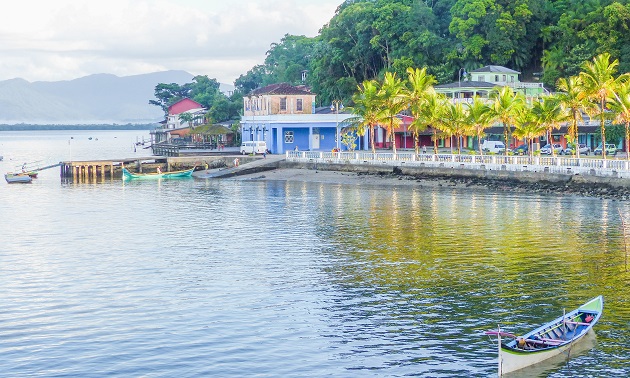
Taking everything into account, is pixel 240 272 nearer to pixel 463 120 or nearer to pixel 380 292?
pixel 380 292

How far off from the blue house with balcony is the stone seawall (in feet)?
44.8

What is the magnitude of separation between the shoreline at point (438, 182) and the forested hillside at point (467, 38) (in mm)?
39326

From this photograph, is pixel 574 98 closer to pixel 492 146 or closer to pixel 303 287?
pixel 492 146

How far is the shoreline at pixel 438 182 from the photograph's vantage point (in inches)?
2741

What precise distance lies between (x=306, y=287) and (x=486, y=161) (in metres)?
49.0

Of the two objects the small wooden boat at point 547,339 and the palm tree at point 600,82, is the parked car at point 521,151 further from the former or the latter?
the small wooden boat at point 547,339

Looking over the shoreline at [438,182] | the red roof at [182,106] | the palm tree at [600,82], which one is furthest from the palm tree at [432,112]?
the red roof at [182,106]

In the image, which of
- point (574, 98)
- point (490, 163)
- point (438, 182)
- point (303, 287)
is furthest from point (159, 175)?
point (303, 287)

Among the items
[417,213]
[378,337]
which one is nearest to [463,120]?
[417,213]

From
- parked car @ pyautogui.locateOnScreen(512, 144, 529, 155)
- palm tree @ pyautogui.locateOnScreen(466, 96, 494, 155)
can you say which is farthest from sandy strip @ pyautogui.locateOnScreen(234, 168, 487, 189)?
parked car @ pyautogui.locateOnScreen(512, 144, 529, 155)

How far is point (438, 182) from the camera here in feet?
278

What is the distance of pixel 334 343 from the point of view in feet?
100

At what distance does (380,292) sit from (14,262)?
66.4ft

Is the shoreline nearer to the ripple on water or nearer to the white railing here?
the white railing
